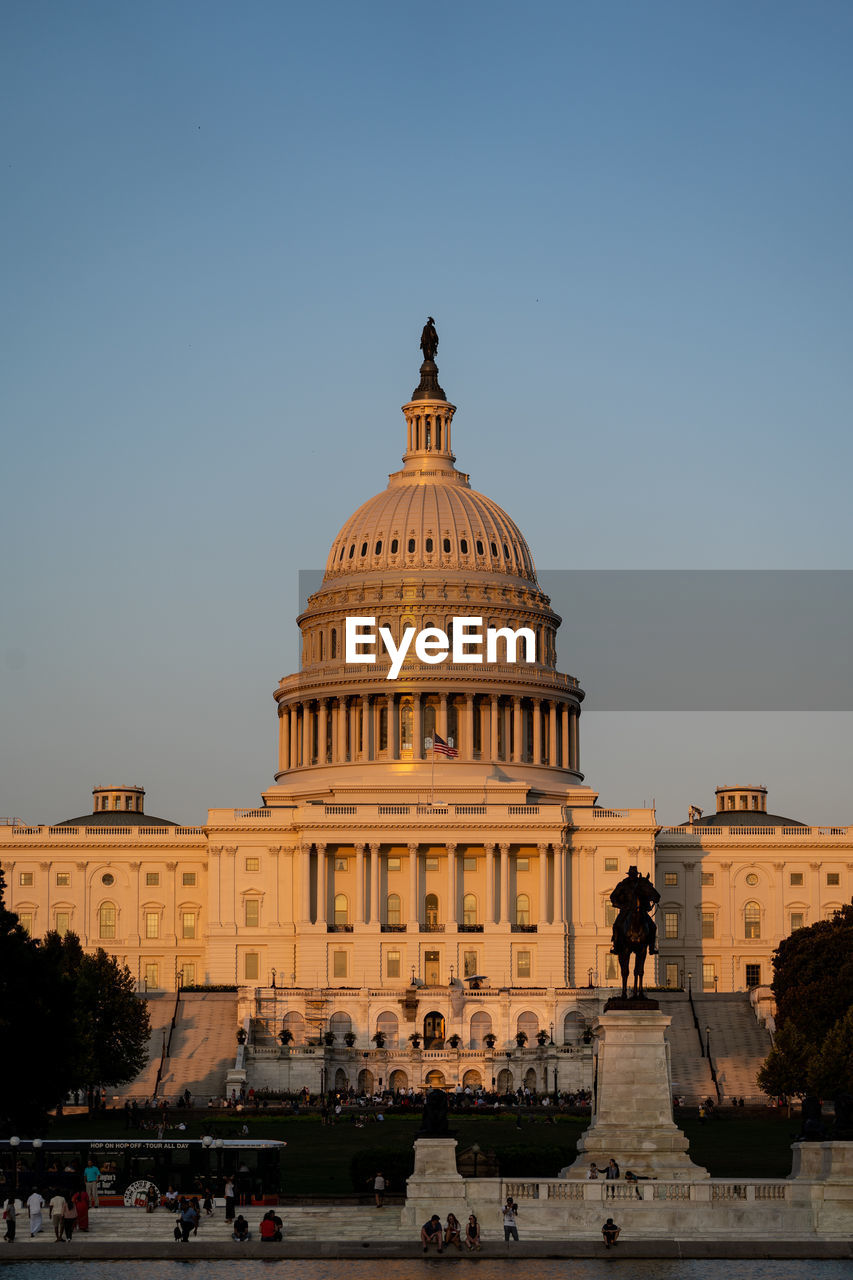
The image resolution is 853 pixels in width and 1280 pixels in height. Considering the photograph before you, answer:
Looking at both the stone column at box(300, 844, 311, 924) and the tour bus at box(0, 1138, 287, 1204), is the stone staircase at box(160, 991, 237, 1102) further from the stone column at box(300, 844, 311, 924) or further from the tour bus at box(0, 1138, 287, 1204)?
the tour bus at box(0, 1138, 287, 1204)

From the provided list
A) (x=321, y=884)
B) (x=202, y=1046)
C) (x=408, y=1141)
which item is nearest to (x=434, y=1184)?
(x=408, y=1141)

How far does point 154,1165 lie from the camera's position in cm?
7856

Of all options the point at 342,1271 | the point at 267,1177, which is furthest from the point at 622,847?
the point at 342,1271

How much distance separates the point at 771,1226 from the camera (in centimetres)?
7000

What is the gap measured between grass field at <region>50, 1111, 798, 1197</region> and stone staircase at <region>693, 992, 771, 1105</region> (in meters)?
13.6

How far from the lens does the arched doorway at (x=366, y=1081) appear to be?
141125 mm

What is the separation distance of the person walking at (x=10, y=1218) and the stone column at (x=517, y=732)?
113293 mm

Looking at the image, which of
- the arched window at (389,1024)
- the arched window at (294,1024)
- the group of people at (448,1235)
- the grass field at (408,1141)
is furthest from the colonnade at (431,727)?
the group of people at (448,1235)

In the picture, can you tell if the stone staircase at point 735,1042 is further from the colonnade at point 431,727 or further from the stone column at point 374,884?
the colonnade at point 431,727

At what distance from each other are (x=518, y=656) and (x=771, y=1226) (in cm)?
12181

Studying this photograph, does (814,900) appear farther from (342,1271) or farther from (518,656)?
(342,1271)

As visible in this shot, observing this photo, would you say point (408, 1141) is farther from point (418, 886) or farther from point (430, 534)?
point (430, 534)

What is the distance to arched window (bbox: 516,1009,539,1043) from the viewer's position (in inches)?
5930

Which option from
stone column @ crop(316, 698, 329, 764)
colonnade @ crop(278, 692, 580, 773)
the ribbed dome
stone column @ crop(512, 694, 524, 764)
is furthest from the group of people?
the ribbed dome
